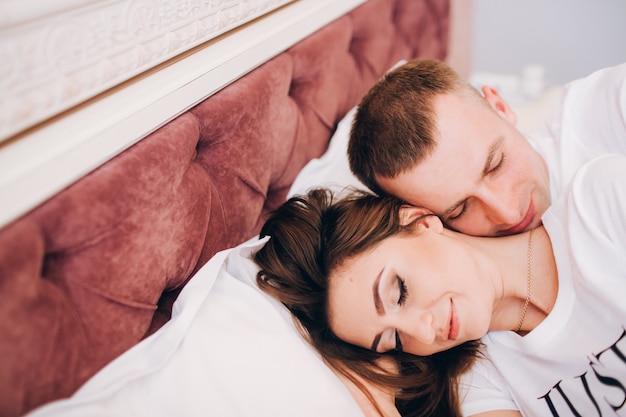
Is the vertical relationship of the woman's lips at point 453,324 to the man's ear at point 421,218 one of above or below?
below

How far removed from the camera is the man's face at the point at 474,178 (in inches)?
33.8

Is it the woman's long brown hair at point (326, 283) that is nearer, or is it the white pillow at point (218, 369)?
the white pillow at point (218, 369)

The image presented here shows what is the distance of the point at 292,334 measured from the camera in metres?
0.72

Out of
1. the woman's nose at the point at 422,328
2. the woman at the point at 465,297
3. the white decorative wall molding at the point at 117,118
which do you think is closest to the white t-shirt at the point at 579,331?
the woman at the point at 465,297

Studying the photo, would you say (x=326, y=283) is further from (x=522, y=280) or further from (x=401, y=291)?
(x=522, y=280)

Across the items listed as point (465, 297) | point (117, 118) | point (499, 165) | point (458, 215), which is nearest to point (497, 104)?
point (499, 165)

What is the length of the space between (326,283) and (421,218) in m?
0.22

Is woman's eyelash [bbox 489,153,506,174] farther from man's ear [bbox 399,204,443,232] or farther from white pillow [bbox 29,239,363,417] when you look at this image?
white pillow [bbox 29,239,363,417]

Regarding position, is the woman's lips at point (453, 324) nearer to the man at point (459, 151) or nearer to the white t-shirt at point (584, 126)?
the man at point (459, 151)

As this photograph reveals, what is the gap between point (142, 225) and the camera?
1.99ft

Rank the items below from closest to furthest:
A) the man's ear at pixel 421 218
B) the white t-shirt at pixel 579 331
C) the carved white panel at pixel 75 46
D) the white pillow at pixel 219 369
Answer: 1. the carved white panel at pixel 75 46
2. the white pillow at pixel 219 369
3. the white t-shirt at pixel 579 331
4. the man's ear at pixel 421 218

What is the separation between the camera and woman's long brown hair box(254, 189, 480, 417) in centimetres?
79

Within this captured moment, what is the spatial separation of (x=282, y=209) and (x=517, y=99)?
1562 mm

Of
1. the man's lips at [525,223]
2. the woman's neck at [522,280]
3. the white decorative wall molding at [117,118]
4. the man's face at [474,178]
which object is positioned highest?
the white decorative wall molding at [117,118]
